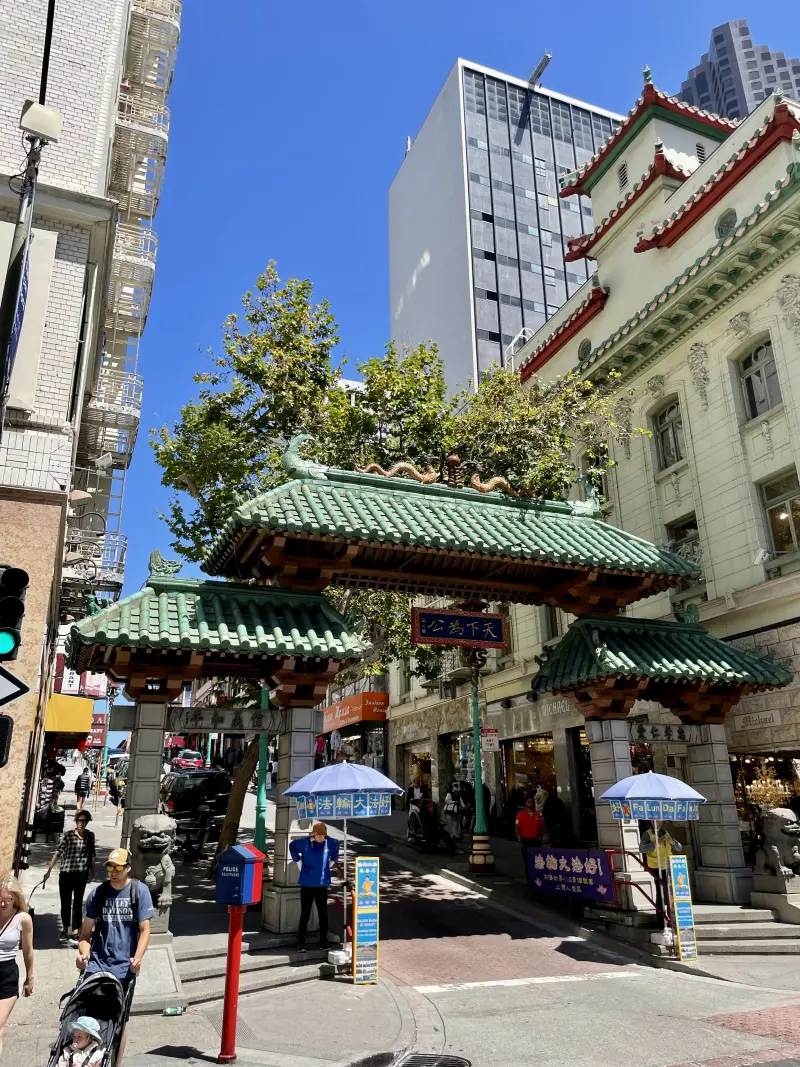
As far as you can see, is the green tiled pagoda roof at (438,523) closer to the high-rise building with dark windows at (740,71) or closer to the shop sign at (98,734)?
the shop sign at (98,734)

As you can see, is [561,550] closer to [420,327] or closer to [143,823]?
[143,823]

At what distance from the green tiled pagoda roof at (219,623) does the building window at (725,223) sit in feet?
49.3

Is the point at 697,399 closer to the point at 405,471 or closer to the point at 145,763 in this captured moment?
the point at 405,471

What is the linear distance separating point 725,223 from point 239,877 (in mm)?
19950

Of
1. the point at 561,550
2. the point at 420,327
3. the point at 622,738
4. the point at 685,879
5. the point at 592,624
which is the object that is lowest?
the point at 685,879

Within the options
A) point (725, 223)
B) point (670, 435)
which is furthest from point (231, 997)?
point (725, 223)

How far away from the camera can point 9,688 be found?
6.85 meters

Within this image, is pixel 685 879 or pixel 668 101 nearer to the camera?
pixel 685 879

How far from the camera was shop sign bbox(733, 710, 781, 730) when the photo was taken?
16.4 meters

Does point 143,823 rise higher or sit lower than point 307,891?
higher

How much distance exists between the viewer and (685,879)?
11.6 meters

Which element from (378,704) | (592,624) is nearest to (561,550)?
(592,624)

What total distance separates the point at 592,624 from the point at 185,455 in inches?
441

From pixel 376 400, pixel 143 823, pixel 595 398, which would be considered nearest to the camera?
pixel 143 823
